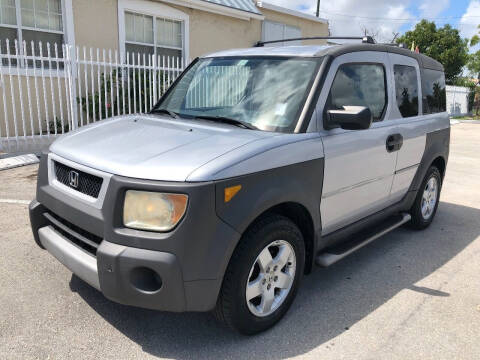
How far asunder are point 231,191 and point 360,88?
5.87 ft

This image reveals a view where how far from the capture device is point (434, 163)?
4.95 m

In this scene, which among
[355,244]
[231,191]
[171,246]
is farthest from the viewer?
[355,244]

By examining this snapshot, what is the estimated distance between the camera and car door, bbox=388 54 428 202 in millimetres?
4012

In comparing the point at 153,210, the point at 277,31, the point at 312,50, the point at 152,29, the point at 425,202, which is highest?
the point at 277,31

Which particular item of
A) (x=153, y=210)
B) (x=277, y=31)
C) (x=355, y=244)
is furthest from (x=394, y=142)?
(x=277, y=31)

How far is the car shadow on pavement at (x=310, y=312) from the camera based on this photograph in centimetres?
266

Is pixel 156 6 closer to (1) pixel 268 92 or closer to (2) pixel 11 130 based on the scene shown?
(2) pixel 11 130

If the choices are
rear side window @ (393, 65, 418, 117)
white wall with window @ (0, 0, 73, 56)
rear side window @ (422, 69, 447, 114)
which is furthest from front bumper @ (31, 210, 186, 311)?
white wall with window @ (0, 0, 73, 56)

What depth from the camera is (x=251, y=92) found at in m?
3.27

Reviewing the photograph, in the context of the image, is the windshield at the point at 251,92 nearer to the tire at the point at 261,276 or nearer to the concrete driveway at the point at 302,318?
the tire at the point at 261,276

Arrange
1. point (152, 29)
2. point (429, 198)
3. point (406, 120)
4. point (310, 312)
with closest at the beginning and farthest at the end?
point (310, 312) < point (406, 120) < point (429, 198) < point (152, 29)

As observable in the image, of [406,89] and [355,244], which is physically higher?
[406,89]

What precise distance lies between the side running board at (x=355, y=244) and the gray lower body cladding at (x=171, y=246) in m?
0.93

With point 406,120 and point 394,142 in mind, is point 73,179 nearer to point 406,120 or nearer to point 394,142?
point 394,142
